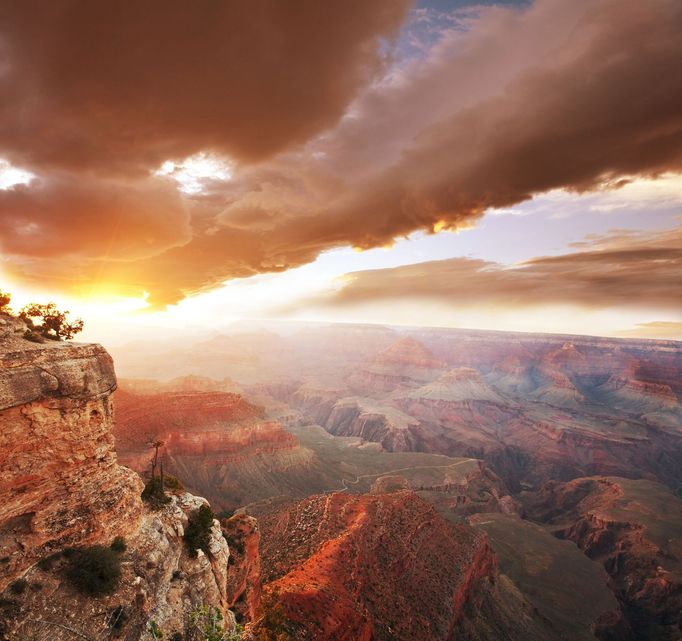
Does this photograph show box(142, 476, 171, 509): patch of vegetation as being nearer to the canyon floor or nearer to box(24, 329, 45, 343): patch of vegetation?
box(24, 329, 45, 343): patch of vegetation

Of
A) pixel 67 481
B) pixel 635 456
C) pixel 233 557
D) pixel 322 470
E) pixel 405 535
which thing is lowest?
pixel 635 456

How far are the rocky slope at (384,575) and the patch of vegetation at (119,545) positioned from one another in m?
15.1

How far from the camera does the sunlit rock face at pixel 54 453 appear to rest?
1504cm

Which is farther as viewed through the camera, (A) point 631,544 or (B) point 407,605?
(A) point 631,544

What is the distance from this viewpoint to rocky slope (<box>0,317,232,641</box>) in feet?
48.1

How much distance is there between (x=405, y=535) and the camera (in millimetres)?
43188

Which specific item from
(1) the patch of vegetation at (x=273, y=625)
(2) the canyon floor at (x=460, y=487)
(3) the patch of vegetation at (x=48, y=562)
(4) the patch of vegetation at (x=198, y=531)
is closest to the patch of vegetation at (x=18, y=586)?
(3) the patch of vegetation at (x=48, y=562)

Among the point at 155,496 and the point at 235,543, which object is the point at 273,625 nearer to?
the point at 235,543

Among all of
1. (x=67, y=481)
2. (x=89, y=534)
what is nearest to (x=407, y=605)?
(x=89, y=534)

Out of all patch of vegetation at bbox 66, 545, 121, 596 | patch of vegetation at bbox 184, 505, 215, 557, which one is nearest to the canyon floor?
patch of vegetation at bbox 184, 505, 215, 557

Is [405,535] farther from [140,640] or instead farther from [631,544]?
[631,544]

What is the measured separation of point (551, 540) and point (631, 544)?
54.8 ft

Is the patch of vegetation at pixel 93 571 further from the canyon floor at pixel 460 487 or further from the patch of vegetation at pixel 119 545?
the canyon floor at pixel 460 487

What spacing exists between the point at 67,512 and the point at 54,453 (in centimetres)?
296
